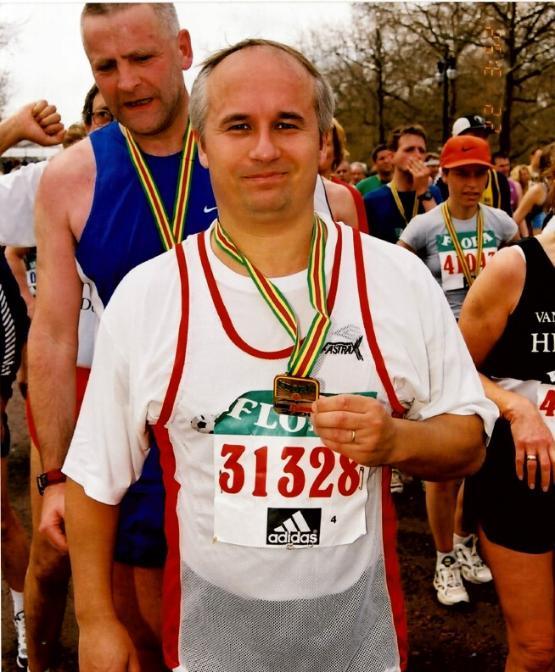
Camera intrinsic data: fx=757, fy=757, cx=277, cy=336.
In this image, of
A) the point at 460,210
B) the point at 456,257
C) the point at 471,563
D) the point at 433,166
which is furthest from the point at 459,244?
the point at 433,166

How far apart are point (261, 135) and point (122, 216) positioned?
0.71m

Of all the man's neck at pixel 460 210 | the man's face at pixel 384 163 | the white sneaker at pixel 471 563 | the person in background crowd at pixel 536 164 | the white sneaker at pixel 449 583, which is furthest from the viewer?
the man's face at pixel 384 163

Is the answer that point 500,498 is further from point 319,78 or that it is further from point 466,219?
point 466,219

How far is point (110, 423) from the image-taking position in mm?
1568

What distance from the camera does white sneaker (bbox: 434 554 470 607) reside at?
11.4 feet

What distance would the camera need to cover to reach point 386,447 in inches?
53.9

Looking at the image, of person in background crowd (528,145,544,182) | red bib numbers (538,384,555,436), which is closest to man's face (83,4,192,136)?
red bib numbers (538,384,555,436)

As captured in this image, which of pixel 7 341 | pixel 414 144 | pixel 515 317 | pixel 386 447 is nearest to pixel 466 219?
pixel 414 144

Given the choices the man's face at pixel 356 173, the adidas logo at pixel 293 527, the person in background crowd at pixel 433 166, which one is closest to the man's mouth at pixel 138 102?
the adidas logo at pixel 293 527

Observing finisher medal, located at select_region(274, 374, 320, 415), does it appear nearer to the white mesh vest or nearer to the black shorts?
the white mesh vest

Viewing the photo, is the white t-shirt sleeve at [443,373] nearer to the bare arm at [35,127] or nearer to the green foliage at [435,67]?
the bare arm at [35,127]

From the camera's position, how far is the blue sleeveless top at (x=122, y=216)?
2.08 meters

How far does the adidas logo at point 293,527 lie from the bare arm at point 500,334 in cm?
90

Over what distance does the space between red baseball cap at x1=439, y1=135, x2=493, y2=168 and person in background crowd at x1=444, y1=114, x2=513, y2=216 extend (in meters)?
0.59
